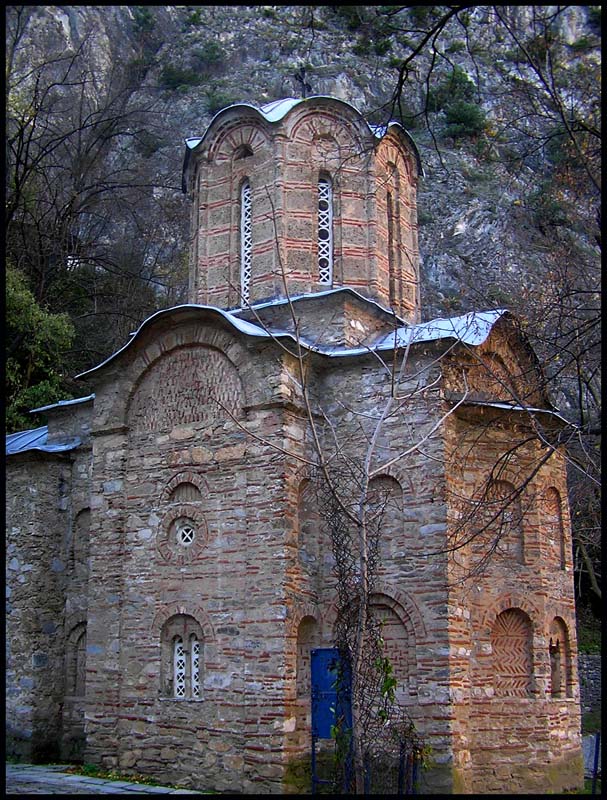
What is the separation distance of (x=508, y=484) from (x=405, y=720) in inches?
124

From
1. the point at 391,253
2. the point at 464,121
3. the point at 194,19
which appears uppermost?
the point at 194,19

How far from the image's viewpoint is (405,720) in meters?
8.33

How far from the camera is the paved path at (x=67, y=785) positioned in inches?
337

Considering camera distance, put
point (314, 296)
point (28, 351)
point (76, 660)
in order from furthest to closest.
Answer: point (28, 351) < point (76, 660) < point (314, 296)

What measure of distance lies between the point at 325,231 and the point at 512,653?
575 cm

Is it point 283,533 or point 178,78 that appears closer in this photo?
point 283,533

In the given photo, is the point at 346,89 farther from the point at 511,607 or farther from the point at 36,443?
the point at 511,607

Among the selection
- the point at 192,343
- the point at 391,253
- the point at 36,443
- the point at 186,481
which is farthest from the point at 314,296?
the point at 36,443

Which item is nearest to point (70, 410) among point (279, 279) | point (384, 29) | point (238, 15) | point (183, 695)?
point (279, 279)

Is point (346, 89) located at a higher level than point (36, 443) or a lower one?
higher

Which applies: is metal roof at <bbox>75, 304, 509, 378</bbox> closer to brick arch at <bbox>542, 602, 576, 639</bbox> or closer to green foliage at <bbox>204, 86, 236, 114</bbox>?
brick arch at <bbox>542, 602, 576, 639</bbox>

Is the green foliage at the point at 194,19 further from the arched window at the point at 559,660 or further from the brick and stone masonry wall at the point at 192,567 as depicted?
the arched window at the point at 559,660

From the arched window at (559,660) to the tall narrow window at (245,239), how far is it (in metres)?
5.54

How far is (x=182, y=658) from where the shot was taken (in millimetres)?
9586
